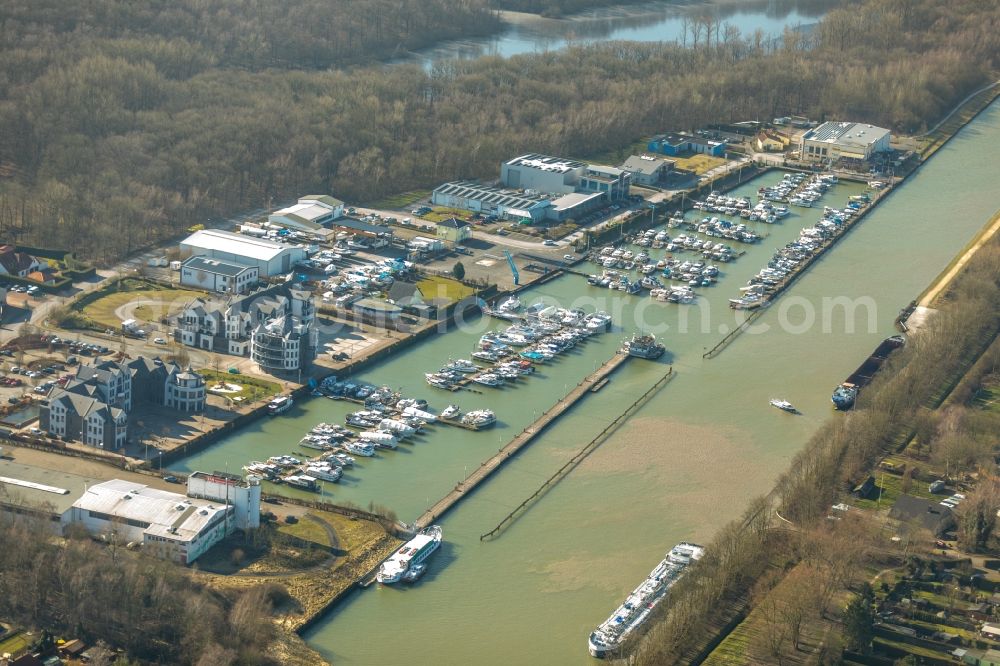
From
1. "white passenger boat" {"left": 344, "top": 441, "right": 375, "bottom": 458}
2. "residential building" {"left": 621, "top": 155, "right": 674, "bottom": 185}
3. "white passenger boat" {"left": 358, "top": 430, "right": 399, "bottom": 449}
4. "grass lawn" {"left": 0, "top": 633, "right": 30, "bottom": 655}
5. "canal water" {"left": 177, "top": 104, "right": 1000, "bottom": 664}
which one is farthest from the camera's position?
"residential building" {"left": 621, "top": 155, "right": 674, "bottom": 185}

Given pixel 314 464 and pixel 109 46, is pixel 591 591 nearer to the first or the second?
pixel 314 464

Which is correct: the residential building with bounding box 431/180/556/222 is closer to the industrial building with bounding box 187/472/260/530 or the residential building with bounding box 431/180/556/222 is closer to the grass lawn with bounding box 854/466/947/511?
the grass lawn with bounding box 854/466/947/511

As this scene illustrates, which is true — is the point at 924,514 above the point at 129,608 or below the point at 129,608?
below

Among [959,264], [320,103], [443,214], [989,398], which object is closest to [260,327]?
[443,214]

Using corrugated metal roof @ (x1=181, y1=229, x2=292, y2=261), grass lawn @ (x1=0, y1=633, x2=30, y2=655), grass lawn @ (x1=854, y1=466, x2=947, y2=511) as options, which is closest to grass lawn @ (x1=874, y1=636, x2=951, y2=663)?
grass lawn @ (x1=854, y1=466, x2=947, y2=511)

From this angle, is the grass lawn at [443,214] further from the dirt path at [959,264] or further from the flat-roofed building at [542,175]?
the dirt path at [959,264]

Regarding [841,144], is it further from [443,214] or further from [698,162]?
[443,214]
